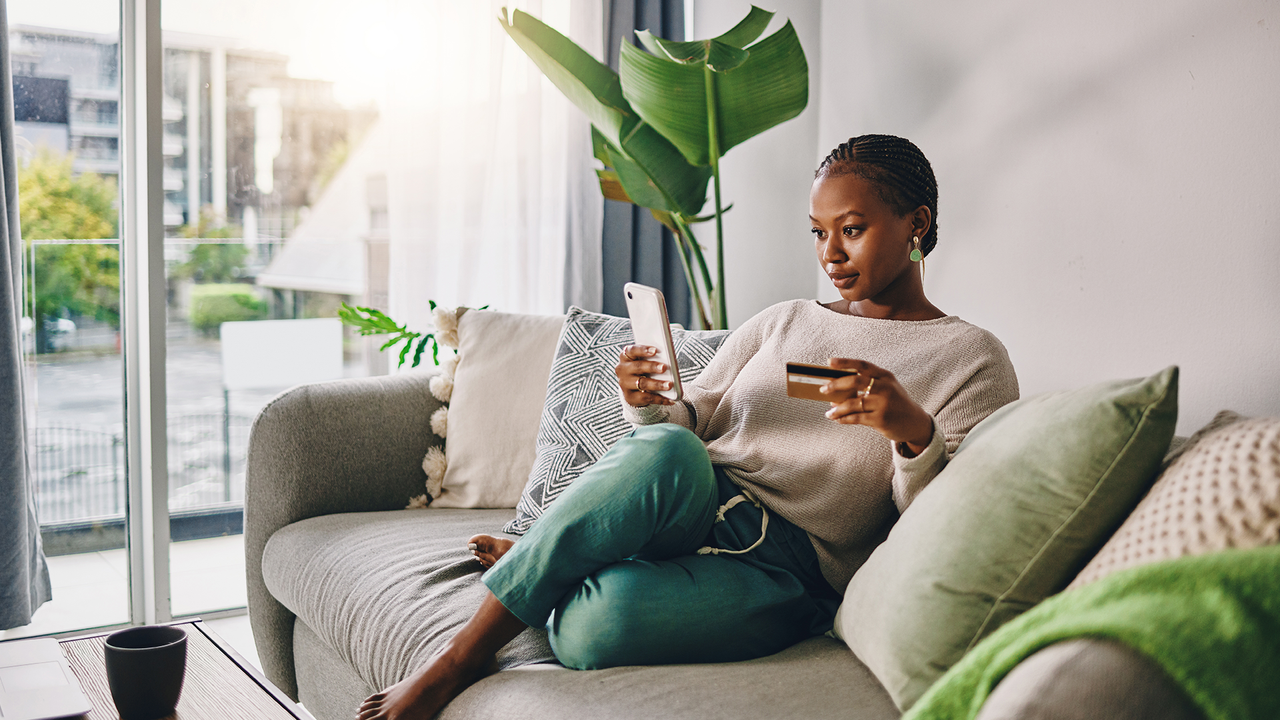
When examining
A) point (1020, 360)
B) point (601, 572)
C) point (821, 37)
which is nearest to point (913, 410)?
point (601, 572)

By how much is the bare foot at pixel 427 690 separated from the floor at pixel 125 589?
1.36 meters

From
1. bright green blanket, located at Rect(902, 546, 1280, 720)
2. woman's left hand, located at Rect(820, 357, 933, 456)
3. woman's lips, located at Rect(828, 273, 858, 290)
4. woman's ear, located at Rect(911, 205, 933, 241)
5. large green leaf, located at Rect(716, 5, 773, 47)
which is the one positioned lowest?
bright green blanket, located at Rect(902, 546, 1280, 720)

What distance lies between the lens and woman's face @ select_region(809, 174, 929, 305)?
4.50ft

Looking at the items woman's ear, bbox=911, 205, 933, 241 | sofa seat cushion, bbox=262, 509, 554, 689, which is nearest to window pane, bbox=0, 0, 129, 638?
sofa seat cushion, bbox=262, 509, 554, 689

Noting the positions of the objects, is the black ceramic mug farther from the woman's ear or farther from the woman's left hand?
the woman's ear

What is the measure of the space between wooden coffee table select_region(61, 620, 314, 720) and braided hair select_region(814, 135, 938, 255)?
1030 mm

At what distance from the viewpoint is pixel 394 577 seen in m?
1.43

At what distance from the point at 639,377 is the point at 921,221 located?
0.49 metres

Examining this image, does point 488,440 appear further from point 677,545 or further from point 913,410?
point 913,410

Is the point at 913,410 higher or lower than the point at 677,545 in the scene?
higher

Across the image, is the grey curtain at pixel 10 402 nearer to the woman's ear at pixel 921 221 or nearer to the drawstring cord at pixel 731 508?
the drawstring cord at pixel 731 508

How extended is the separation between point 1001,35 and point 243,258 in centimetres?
195

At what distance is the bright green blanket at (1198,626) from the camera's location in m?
0.50

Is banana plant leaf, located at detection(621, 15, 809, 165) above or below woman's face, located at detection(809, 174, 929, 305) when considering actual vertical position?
above
